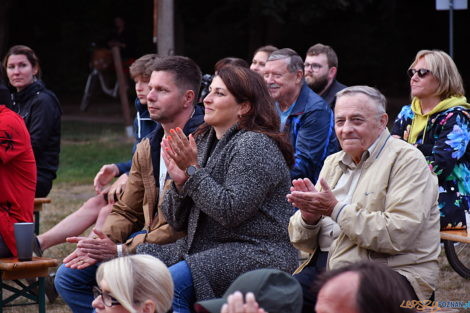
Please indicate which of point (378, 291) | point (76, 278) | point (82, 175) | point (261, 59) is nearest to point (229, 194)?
point (76, 278)

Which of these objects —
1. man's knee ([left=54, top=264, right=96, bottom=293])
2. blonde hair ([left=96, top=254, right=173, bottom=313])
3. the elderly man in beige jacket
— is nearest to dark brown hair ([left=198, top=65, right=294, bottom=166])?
the elderly man in beige jacket

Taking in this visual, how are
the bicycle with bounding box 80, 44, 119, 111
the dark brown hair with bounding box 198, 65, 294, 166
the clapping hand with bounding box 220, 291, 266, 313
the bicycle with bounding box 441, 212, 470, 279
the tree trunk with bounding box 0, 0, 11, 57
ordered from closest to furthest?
the clapping hand with bounding box 220, 291, 266, 313 → the dark brown hair with bounding box 198, 65, 294, 166 → the bicycle with bounding box 441, 212, 470, 279 → the tree trunk with bounding box 0, 0, 11, 57 → the bicycle with bounding box 80, 44, 119, 111

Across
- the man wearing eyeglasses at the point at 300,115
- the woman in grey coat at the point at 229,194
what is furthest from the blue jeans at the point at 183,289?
the man wearing eyeglasses at the point at 300,115

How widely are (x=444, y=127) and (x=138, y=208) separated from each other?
2057 millimetres

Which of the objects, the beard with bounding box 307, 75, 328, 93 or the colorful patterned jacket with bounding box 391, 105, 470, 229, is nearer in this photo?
the colorful patterned jacket with bounding box 391, 105, 470, 229

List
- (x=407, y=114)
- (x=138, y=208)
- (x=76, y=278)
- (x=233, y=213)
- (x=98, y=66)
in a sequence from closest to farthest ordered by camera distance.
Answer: (x=233, y=213) < (x=76, y=278) < (x=138, y=208) < (x=407, y=114) < (x=98, y=66)

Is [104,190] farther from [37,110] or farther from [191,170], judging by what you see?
[191,170]

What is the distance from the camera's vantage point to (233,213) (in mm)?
4125

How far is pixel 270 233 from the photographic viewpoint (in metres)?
4.30

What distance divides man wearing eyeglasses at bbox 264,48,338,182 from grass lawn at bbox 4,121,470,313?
135 cm

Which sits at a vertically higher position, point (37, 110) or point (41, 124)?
point (37, 110)

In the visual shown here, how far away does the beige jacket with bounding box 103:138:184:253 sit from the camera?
191 inches

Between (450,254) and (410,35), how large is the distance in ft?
62.9

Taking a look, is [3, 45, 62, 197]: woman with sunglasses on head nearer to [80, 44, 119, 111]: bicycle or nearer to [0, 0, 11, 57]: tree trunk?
[80, 44, 119, 111]: bicycle
